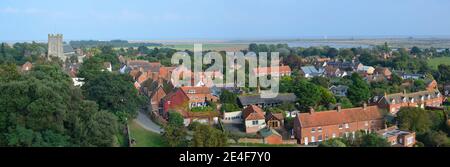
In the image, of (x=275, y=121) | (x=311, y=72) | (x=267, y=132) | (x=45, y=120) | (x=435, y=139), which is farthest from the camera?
(x=311, y=72)

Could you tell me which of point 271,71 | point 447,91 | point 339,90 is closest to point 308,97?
point 339,90

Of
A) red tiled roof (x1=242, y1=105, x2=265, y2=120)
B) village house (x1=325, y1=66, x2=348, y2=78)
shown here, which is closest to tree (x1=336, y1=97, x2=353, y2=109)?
red tiled roof (x1=242, y1=105, x2=265, y2=120)

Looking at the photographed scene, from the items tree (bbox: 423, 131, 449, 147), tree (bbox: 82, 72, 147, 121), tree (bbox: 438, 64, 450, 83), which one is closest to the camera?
tree (bbox: 423, 131, 449, 147)

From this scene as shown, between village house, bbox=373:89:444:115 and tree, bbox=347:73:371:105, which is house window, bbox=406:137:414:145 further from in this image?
tree, bbox=347:73:371:105

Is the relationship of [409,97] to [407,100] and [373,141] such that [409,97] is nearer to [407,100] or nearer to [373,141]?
[407,100]

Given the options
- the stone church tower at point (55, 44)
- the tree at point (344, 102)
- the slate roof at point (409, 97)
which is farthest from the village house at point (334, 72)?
the stone church tower at point (55, 44)
